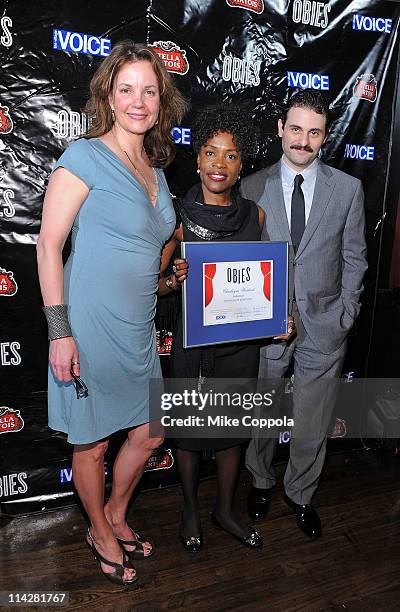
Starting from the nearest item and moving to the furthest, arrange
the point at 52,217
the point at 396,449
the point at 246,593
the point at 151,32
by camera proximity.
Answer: the point at 52,217 → the point at 246,593 → the point at 151,32 → the point at 396,449

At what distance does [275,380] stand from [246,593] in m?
0.88

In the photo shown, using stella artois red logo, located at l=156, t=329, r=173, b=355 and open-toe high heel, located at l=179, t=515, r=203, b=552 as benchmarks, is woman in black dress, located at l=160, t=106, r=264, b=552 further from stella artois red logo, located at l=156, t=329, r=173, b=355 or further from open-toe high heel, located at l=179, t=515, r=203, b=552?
stella artois red logo, located at l=156, t=329, r=173, b=355

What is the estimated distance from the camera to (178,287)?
2.01 m

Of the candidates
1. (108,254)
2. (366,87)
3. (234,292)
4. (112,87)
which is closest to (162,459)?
(234,292)

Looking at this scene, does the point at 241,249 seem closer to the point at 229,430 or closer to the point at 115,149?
the point at 115,149

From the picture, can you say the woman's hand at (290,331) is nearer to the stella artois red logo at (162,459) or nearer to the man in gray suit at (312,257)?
the man in gray suit at (312,257)

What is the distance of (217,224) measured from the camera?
203 centimetres

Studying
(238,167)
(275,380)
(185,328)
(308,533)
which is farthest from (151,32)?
(308,533)

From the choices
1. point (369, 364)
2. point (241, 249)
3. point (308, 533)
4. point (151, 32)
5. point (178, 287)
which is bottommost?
point (308, 533)

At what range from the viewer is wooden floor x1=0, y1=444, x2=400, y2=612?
2.05 meters

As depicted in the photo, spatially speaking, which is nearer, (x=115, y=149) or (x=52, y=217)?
(x=52, y=217)

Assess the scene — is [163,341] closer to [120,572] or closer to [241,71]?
[120,572]

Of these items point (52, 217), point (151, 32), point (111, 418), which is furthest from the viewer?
point (151, 32)

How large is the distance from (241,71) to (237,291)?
3.89ft
